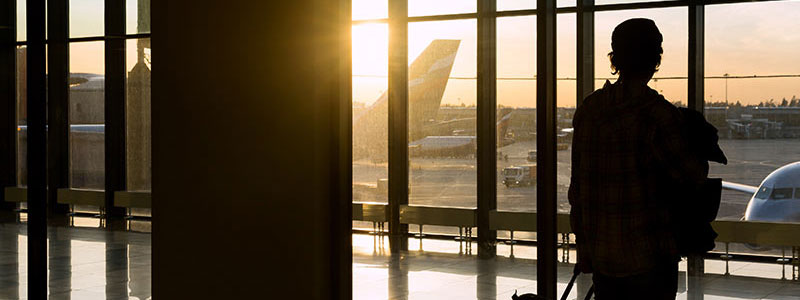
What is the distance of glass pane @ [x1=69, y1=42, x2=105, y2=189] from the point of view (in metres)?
15.8

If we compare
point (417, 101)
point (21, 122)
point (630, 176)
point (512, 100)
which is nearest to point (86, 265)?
point (417, 101)

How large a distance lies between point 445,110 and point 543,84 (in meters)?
9.74

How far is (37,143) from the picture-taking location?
5992 mm

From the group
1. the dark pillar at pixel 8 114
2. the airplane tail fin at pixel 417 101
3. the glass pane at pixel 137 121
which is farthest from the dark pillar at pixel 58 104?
the airplane tail fin at pixel 417 101

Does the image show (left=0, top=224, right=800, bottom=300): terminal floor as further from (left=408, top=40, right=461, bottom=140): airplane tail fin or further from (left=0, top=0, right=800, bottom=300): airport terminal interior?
(left=408, top=40, right=461, bottom=140): airplane tail fin

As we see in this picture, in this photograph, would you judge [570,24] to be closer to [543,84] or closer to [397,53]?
[543,84]

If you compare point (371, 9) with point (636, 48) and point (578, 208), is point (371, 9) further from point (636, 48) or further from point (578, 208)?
point (636, 48)

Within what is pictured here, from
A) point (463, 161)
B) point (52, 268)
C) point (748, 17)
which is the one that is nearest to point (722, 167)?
point (748, 17)

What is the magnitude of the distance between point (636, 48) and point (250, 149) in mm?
2402

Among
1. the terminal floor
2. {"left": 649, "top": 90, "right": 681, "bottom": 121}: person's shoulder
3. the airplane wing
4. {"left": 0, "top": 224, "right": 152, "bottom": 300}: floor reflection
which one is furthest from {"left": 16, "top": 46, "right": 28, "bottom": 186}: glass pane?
{"left": 649, "top": 90, "right": 681, "bottom": 121}: person's shoulder

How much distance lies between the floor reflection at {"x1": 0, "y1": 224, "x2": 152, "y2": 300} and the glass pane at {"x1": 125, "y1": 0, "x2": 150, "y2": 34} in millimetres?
3517

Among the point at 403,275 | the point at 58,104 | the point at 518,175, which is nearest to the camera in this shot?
the point at 403,275

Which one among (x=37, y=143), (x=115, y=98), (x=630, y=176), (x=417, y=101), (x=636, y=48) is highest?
(x=115, y=98)

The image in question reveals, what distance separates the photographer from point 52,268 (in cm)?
956
